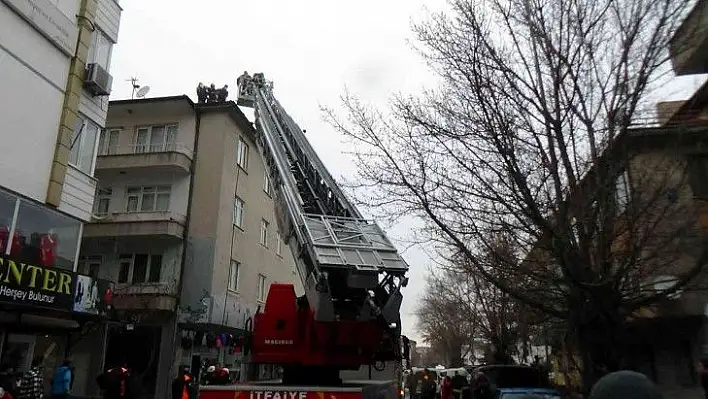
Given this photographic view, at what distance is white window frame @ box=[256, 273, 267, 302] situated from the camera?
27.0m

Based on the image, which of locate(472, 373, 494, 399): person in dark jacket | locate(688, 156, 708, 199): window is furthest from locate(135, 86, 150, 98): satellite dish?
locate(688, 156, 708, 199): window

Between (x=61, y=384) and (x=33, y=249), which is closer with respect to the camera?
(x=61, y=384)

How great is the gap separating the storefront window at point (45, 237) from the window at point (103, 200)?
28.6 ft

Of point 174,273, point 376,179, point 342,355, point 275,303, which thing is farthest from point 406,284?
point 174,273

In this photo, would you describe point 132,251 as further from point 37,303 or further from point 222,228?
point 37,303

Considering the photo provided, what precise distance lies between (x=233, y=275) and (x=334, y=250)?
1684 centimetres

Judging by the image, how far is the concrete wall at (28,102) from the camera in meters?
12.5

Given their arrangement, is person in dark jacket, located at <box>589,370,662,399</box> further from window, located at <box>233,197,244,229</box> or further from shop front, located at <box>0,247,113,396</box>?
window, located at <box>233,197,244,229</box>

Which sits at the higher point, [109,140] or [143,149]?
[109,140]

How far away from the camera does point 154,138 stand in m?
24.1

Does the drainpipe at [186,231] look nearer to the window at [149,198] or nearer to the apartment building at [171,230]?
the apartment building at [171,230]

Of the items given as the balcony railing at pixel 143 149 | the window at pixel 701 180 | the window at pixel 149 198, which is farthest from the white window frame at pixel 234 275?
the window at pixel 701 180

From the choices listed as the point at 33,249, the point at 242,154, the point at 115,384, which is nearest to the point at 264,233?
the point at 242,154

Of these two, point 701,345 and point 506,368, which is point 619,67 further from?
point 506,368
